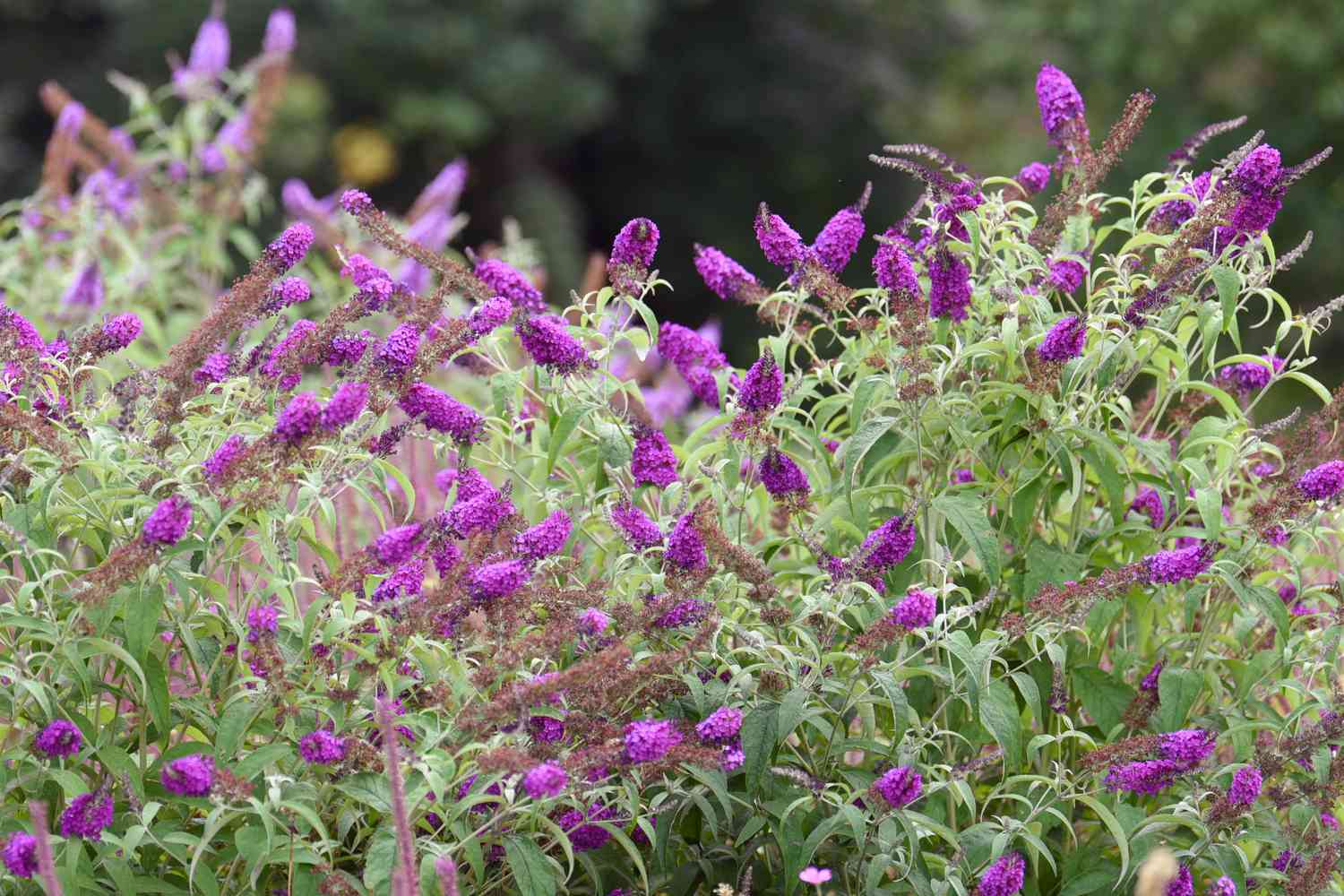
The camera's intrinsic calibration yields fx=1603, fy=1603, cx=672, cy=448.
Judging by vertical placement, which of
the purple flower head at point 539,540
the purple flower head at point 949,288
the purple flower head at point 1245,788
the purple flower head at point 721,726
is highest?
the purple flower head at point 949,288

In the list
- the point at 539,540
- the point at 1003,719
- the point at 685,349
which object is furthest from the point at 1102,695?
the point at 539,540

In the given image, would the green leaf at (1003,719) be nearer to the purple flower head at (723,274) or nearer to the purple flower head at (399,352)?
the purple flower head at (723,274)

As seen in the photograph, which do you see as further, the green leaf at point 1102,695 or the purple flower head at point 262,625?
the green leaf at point 1102,695

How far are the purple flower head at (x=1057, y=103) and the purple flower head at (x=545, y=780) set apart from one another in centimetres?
165

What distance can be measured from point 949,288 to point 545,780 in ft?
3.81

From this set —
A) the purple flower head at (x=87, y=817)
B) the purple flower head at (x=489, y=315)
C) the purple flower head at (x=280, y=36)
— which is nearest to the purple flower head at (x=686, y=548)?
the purple flower head at (x=489, y=315)

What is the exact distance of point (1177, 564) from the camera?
8.49 ft

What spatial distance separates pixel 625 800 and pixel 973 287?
1171 millimetres

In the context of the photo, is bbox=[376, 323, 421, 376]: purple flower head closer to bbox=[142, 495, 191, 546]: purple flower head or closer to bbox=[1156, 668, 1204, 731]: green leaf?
bbox=[142, 495, 191, 546]: purple flower head

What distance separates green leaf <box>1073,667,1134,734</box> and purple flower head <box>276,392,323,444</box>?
1.51 metres

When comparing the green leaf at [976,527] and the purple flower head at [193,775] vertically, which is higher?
the green leaf at [976,527]

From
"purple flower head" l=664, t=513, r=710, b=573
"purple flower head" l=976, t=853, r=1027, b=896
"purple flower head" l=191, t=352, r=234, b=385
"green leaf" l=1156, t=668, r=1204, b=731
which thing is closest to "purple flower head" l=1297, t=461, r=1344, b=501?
"green leaf" l=1156, t=668, r=1204, b=731

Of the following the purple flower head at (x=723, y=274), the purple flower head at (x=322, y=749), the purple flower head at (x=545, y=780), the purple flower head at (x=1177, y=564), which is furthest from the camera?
the purple flower head at (x=723, y=274)

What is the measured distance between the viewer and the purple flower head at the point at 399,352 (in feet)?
8.61
